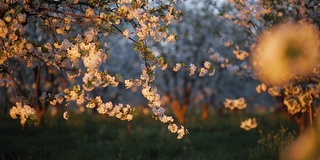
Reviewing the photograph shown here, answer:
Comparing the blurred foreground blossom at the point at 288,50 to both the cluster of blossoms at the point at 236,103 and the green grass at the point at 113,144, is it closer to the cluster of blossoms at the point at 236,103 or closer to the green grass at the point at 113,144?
the cluster of blossoms at the point at 236,103

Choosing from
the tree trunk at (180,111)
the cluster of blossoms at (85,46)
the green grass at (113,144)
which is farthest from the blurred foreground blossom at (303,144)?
the tree trunk at (180,111)

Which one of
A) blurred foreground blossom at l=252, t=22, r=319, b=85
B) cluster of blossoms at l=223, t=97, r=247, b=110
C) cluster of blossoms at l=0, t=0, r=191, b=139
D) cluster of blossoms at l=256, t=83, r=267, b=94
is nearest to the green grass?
cluster of blossoms at l=223, t=97, r=247, b=110

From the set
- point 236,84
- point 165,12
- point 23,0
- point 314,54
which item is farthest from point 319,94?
point 236,84

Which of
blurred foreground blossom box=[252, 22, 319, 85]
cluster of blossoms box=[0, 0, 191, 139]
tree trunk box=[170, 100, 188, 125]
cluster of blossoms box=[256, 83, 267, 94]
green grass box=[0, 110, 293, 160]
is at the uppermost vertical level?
cluster of blossoms box=[0, 0, 191, 139]

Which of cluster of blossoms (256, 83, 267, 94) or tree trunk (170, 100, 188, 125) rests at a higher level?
cluster of blossoms (256, 83, 267, 94)

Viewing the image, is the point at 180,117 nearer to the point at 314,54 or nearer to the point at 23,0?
the point at 314,54

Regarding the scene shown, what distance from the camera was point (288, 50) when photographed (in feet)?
26.9

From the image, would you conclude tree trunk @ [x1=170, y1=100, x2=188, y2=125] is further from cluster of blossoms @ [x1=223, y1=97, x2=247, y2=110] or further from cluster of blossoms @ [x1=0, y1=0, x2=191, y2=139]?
cluster of blossoms @ [x1=0, y1=0, x2=191, y2=139]

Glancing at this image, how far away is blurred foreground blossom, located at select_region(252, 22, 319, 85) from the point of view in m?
8.00

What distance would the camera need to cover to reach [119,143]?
446 inches

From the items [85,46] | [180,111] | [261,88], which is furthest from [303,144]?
[180,111]

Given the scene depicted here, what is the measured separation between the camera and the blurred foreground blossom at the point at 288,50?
26.2ft

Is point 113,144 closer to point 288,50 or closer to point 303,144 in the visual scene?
point 303,144

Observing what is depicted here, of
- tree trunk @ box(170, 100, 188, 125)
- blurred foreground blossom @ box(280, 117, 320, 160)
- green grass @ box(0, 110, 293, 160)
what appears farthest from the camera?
tree trunk @ box(170, 100, 188, 125)
